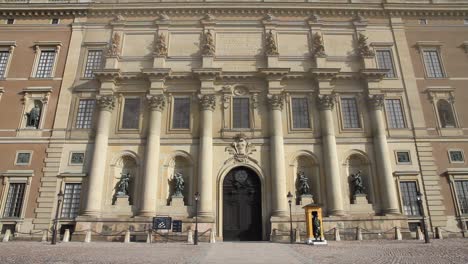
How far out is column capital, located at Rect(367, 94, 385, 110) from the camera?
28500 mm

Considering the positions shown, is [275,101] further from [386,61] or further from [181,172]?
[386,61]

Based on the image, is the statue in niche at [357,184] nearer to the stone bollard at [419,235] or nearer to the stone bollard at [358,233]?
the stone bollard at [358,233]

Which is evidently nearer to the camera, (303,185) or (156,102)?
(303,185)

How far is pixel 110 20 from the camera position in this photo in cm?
3238

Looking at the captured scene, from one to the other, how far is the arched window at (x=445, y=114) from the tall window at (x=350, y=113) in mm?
7723

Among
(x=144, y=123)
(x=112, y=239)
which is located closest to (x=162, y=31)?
(x=144, y=123)

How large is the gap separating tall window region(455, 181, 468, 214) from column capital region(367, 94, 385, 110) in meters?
8.95

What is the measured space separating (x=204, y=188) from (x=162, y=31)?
16.3 m

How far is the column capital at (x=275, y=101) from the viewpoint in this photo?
2817 centimetres

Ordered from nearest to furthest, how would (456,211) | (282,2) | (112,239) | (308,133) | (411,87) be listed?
(112,239)
(456,211)
(308,133)
(411,87)
(282,2)

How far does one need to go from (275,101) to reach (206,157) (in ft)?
25.8

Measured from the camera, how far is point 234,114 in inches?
1133

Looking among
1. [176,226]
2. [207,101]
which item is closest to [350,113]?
[207,101]

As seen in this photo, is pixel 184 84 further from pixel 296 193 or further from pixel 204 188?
pixel 296 193
